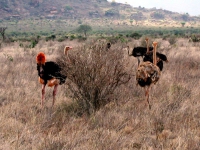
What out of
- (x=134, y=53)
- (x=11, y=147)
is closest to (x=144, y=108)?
(x=11, y=147)

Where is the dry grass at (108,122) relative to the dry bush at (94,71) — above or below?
below

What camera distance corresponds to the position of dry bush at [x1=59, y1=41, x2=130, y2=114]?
17.3ft

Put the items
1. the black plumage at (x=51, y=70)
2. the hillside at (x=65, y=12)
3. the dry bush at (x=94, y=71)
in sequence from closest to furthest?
1. the dry bush at (x=94, y=71)
2. the black plumage at (x=51, y=70)
3. the hillside at (x=65, y=12)

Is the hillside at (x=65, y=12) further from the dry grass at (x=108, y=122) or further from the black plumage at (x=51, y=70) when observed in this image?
the black plumage at (x=51, y=70)

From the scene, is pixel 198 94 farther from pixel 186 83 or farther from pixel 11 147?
pixel 11 147

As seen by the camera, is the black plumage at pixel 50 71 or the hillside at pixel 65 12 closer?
the black plumage at pixel 50 71

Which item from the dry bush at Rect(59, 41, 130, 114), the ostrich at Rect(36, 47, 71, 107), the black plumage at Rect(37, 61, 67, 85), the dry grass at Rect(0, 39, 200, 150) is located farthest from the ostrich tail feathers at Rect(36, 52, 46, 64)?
the dry grass at Rect(0, 39, 200, 150)

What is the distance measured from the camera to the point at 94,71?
210 inches

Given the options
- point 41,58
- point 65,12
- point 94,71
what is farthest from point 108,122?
point 65,12

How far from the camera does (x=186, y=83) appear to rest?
8297 mm

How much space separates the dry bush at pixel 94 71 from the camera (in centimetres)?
527

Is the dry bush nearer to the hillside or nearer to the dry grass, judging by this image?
the dry grass

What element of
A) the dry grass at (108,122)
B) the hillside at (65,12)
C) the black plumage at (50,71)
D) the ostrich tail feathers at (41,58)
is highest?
the hillside at (65,12)

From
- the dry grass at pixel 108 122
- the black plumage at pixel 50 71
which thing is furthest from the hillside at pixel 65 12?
the black plumage at pixel 50 71
